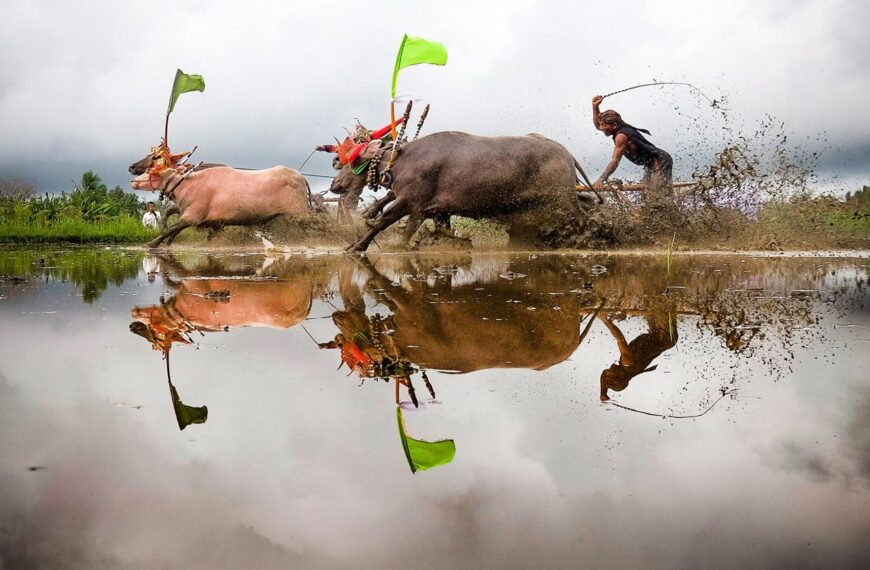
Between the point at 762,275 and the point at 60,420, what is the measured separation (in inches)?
211

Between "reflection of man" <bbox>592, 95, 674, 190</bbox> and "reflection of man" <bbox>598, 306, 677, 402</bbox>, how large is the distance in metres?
6.69

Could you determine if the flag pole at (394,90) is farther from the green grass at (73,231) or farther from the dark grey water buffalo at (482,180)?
the green grass at (73,231)

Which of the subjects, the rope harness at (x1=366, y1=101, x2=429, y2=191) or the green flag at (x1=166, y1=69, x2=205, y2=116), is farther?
the green flag at (x1=166, y1=69, x2=205, y2=116)

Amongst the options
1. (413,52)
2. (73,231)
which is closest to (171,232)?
(73,231)

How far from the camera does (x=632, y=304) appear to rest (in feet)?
13.4

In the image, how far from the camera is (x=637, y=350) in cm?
282

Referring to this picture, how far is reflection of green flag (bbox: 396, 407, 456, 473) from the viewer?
151cm

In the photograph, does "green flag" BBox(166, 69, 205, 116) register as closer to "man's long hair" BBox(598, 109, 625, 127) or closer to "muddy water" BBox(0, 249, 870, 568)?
"man's long hair" BBox(598, 109, 625, 127)

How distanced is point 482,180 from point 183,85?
5.16m

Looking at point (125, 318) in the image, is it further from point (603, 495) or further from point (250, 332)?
point (603, 495)

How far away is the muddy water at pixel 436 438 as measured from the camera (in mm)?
1178

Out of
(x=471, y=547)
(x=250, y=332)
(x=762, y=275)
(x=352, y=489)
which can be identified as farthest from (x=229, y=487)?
(x=762, y=275)

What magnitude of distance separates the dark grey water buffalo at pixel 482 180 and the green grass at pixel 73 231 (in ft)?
21.3

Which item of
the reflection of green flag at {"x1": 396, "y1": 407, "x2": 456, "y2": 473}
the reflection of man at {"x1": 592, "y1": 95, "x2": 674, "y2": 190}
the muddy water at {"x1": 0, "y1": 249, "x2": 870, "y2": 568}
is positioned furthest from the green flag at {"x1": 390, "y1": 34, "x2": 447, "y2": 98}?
the reflection of green flag at {"x1": 396, "y1": 407, "x2": 456, "y2": 473}
